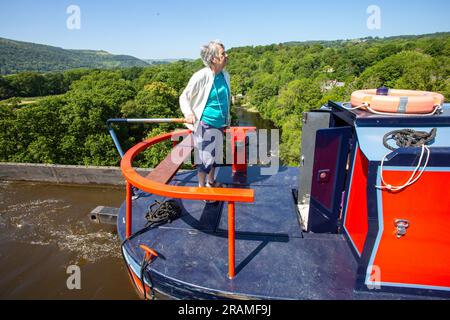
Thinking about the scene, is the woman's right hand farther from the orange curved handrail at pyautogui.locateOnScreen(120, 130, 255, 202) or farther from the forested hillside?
the forested hillside

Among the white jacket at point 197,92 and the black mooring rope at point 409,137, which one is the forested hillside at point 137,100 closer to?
the white jacket at point 197,92

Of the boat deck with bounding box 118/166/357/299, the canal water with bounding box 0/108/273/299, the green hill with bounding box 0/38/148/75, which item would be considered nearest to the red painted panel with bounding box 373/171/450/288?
the boat deck with bounding box 118/166/357/299

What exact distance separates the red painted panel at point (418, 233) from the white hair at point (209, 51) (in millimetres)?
2021

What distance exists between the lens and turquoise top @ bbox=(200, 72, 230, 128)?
329cm

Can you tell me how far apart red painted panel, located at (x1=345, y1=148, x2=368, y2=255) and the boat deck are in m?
0.20

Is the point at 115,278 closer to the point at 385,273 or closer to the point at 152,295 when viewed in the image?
the point at 152,295

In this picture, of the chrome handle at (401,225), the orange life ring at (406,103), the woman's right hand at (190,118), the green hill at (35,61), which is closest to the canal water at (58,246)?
the woman's right hand at (190,118)

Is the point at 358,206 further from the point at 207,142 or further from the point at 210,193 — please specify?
the point at 207,142

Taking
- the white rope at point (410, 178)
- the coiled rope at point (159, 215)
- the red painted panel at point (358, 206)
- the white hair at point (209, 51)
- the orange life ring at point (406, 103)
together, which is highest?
the white hair at point (209, 51)

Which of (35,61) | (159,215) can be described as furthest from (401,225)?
(35,61)

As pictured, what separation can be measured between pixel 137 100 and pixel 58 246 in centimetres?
2132

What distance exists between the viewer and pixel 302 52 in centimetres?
9231

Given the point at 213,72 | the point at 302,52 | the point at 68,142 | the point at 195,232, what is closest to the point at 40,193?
the point at 195,232

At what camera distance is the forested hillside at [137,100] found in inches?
654
